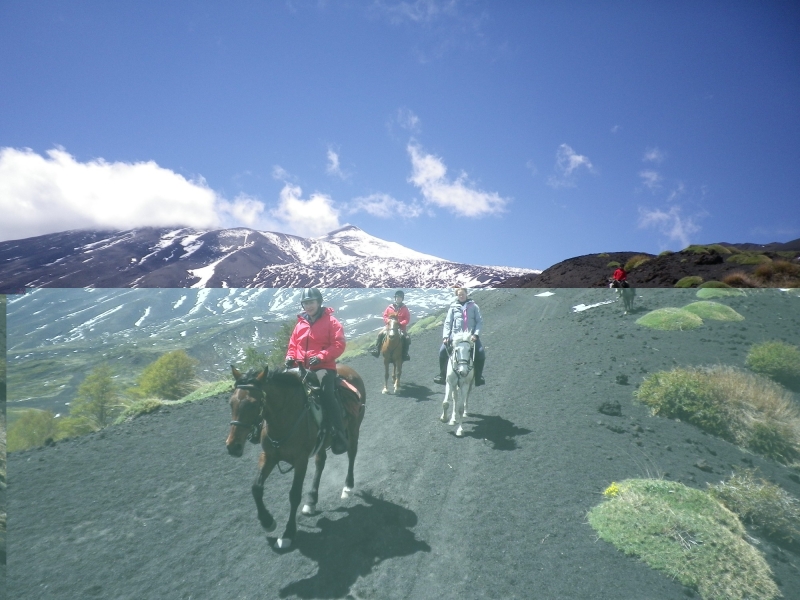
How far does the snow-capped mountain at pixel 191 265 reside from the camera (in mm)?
6645

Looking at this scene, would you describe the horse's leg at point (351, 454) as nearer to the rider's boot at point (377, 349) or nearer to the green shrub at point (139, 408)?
the rider's boot at point (377, 349)

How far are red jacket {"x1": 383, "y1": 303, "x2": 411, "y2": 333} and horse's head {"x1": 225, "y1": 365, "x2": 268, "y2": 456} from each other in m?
2.40

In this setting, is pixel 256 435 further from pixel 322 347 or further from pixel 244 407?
Result: pixel 322 347

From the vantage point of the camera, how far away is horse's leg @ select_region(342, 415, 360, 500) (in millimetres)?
4273

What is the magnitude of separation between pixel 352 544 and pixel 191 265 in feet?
19.1

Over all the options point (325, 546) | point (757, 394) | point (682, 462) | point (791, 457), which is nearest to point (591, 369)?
point (682, 462)

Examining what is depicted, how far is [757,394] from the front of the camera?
4.74 m

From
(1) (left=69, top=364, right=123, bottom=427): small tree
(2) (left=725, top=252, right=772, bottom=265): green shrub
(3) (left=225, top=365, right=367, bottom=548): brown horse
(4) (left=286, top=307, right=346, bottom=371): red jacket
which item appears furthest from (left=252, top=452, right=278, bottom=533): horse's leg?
(2) (left=725, top=252, right=772, bottom=265): green shrub

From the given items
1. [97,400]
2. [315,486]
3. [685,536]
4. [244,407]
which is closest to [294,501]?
[315,486]

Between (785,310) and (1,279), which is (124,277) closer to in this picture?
(1,279)

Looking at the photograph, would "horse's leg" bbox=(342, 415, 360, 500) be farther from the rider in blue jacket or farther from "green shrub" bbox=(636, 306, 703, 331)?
"green shrub" bbox=(636, 306, 703, 331)

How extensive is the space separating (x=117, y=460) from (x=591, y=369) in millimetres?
5837

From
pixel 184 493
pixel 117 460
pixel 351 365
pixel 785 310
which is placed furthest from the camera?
pixel 351 365

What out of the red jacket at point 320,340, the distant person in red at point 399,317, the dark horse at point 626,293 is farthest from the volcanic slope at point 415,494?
the red jacket at point 320,340
